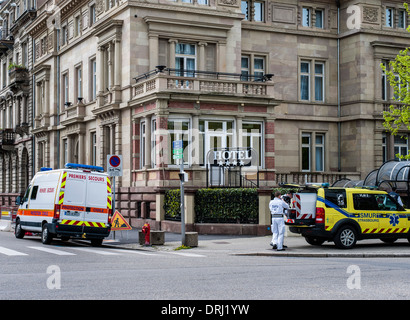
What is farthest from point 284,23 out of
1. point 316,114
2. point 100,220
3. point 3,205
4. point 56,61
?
point 3,205

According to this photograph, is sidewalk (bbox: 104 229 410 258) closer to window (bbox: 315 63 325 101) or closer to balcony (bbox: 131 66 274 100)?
balcony (bbox: 131 66 274 100)

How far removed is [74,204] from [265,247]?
6502 millimetres

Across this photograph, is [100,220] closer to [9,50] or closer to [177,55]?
[177,55]

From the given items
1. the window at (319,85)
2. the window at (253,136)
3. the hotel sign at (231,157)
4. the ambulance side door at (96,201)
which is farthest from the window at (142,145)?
the window at (319,85)

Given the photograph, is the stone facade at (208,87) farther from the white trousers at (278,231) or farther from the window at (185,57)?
the white trousers at (278,231)

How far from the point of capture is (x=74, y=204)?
75.7 ft

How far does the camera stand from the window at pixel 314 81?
40688 mm

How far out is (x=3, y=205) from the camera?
5962 centimetres

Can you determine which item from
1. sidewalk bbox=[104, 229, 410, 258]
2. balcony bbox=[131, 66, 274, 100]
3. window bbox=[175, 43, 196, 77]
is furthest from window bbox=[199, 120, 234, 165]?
sidewalk bbox=[104, 229, 410, 258]

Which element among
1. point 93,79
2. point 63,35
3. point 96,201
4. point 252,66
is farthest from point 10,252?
point 63,35

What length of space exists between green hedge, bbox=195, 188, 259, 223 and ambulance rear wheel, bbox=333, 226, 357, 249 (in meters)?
6.04

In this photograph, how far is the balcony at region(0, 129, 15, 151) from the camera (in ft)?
188

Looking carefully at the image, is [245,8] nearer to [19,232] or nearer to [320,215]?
[19,232]
